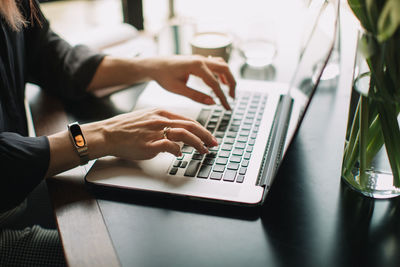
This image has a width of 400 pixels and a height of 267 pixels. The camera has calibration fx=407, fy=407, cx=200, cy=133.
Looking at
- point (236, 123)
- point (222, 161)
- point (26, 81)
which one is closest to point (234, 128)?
point (236, 123)

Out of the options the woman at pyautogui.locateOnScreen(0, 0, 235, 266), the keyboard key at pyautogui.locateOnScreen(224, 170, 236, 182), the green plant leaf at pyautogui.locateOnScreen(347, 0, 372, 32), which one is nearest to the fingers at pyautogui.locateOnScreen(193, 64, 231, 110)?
the woman at pyautogui.locateOnScreen(0, 0, 235, 266)

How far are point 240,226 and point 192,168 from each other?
0.14 meters

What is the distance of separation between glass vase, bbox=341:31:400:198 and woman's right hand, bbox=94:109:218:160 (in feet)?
0.78

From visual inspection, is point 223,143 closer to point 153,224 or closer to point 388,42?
point 153,224

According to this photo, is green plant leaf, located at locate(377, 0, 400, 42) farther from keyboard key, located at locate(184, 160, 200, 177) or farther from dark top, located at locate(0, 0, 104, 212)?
dark top, located at locate(0, 0, 104, 212)

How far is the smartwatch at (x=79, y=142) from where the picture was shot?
720mm

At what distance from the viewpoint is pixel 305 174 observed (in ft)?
2.35

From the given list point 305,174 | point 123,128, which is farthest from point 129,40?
point 305,174

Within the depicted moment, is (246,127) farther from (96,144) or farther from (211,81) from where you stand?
(96,144)

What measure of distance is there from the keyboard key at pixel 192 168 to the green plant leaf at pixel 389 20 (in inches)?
13.7

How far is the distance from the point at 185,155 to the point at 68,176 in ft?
0.70

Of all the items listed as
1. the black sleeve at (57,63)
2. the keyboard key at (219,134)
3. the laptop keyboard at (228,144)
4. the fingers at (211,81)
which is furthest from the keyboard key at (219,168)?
the black sleeve at (57,63)

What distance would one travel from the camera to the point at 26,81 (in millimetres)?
991

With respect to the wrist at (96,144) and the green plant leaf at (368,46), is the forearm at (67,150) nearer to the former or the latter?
the wrist at (96,144)
